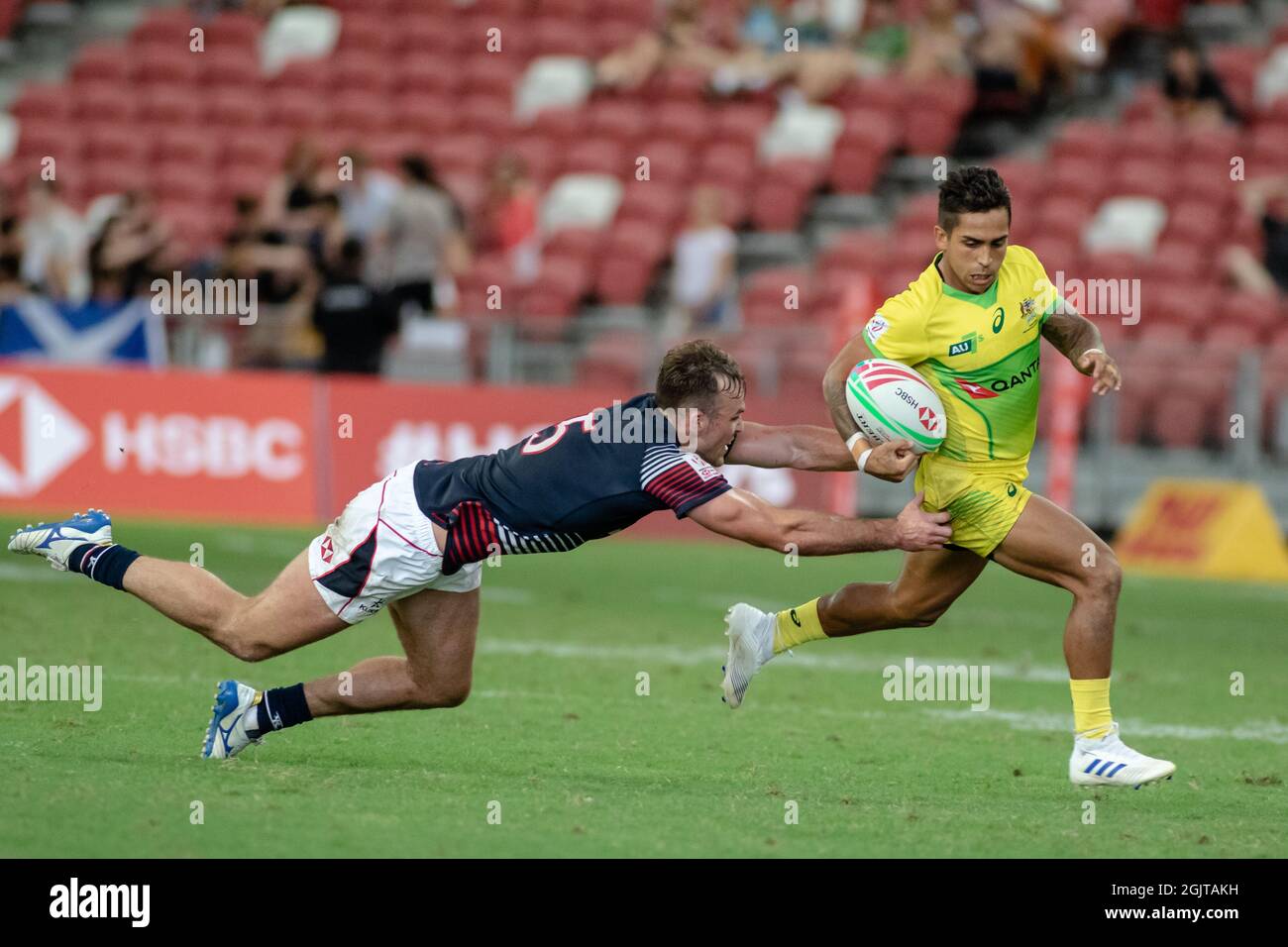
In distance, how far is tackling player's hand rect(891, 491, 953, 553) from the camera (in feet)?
21.6

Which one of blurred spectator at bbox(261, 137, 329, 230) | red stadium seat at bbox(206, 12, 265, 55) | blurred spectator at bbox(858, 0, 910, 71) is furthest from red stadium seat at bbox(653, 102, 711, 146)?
red stadium seat at bbox(206, 12, 265, 55)

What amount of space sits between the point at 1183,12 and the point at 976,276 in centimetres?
1548

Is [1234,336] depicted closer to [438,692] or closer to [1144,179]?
[1144,179]

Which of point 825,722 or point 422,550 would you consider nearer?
point 422,550

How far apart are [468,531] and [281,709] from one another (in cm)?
108

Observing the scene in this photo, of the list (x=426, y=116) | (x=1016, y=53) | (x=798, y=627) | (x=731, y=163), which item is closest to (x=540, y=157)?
(x=426, y=116)

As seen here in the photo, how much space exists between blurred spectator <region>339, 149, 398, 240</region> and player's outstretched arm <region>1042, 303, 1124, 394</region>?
10.8 meters

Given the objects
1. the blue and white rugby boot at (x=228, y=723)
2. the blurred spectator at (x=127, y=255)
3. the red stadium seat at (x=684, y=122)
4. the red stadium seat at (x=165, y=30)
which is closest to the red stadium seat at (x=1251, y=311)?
the red stadium seat at (x=684, y=122)

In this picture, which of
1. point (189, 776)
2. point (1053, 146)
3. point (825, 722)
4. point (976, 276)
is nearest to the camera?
point (189, 776)

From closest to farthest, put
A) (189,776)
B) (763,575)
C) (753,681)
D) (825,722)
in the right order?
(189,776) < (825,722) < (753,681) < (763,575)
